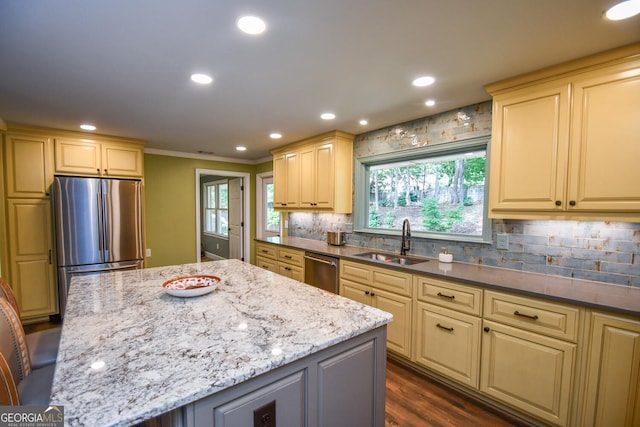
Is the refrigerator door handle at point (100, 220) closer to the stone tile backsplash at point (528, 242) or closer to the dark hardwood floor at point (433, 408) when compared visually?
the stone tile backsplash at point (528, 242)

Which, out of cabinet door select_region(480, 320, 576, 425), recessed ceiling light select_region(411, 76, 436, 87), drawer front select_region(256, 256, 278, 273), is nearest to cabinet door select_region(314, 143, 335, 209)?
drawer front select_region(256, 256, 278, 273)

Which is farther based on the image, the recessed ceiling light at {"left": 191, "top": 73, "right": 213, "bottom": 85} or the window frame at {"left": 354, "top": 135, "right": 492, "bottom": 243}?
the window frame at {"left": 354, "top": 135, "right": 492, "bottom": 243}

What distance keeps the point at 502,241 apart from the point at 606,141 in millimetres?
967

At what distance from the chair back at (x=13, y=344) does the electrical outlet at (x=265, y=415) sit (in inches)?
45.8

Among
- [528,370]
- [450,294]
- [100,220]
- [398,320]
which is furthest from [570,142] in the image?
[100,220]

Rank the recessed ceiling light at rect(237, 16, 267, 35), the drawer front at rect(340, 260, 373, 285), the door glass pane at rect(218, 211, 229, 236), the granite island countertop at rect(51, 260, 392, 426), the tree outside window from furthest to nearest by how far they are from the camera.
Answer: the door glass pane at rect(218, 211, 229, 236) < the drawer front at rect(340, 260, 373, 285) < the tree outside window < the recessed ceiling light at rect(237, 16, 267, 35) < the granite island countertop at rect(51, 260, 392, 426)

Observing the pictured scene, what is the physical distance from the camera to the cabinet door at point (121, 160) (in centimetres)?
370

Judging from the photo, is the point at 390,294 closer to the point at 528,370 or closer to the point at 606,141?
the point at 528,370

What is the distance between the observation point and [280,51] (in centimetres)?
170

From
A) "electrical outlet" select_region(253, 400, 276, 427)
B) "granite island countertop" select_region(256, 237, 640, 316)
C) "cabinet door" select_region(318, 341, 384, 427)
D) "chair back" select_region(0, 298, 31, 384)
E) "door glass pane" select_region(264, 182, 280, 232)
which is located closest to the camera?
"electrical outlet" select_region(253, 400, 276, 427)

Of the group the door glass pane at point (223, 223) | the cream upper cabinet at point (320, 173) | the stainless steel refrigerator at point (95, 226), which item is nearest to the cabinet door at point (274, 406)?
the cream upper cabinet at point (320, 173)

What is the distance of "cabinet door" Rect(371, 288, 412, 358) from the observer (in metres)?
2.44

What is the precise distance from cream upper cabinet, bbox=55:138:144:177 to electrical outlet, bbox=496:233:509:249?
4.33 m

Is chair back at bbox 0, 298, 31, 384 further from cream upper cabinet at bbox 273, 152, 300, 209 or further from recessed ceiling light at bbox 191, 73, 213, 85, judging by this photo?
cream upper cabinet at bbox 273, 152, 300, 209
